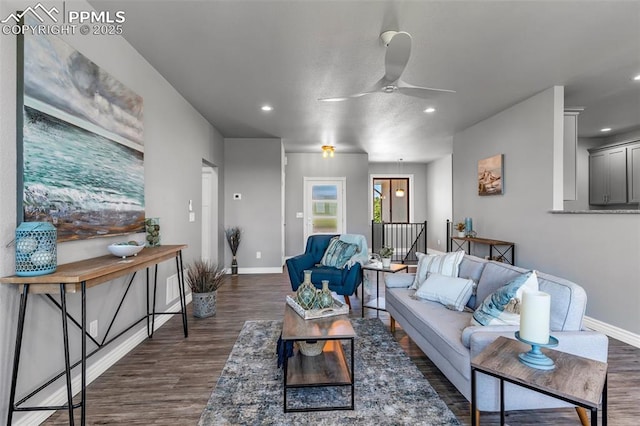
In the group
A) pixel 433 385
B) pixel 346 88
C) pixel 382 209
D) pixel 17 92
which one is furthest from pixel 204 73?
pixel 382 209

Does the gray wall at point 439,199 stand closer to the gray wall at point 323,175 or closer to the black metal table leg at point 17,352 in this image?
the gray wall at point 323,175

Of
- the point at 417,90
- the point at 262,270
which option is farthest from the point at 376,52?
the point at 262,270

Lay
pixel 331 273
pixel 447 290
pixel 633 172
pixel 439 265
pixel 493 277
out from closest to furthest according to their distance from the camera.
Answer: pixel 493 277
pixel 447 290
pixel 439 265
pixel 331 273
pixel 633 172

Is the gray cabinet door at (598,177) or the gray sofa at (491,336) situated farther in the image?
the gray cabinet door at (598,177)

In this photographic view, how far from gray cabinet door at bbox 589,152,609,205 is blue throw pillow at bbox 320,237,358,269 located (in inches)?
209

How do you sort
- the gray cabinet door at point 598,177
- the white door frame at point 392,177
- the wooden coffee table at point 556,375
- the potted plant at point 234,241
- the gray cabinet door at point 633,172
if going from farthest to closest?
the white door frame at point 392,177, the potted plant at point 234,241, the gray cabinet door at point 598,177, the gray cabinet door at point 633,172, the wooden coffee table at point 556,375

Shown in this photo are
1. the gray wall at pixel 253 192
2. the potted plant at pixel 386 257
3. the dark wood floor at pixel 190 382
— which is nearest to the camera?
the dark wood floor at pixel 190 382

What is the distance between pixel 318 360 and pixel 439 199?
749cm

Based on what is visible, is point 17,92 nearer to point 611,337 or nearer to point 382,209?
point 611,337

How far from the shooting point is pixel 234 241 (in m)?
5.84

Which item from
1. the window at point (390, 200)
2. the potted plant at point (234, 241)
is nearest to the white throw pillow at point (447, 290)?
the potted plant at point (234, 241)

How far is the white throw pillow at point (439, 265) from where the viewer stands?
2.77 metres

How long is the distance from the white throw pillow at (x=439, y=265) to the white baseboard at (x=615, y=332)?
175cm

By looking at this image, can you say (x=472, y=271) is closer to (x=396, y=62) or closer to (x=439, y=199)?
(x=396, y=62)
